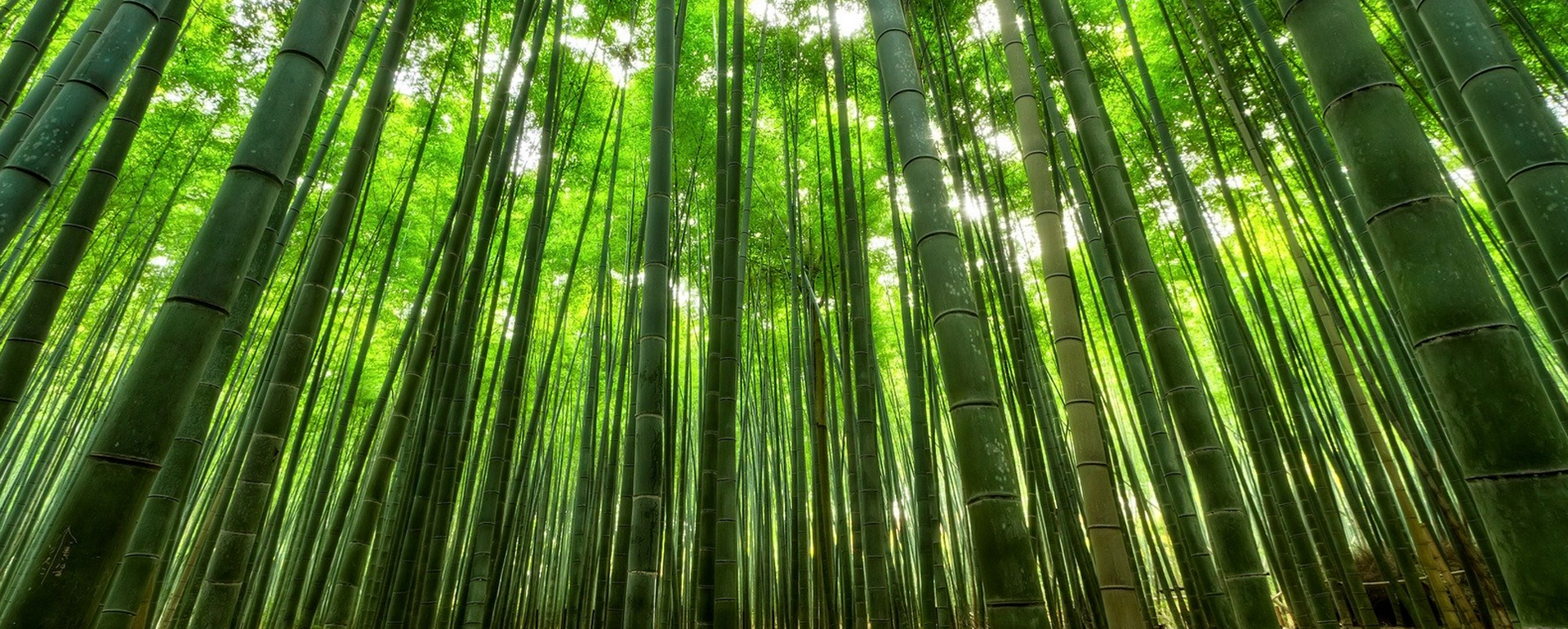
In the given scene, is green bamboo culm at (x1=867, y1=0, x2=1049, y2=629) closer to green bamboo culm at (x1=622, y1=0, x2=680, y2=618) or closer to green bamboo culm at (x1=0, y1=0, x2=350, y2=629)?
green bamboo culm at (x1=622, y1=0, x2=680, y2=618)

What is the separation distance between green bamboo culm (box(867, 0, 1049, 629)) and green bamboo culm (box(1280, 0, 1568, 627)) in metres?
0.50

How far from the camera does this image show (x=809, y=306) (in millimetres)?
5477

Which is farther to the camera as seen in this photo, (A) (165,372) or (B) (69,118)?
Answer: (B) (69,118)

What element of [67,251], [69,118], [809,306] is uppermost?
[809,306]

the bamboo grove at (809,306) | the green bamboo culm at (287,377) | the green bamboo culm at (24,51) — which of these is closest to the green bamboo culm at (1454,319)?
the bamboo grove at (809,306)

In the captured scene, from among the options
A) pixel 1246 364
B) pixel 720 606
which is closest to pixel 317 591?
pixel 720 606

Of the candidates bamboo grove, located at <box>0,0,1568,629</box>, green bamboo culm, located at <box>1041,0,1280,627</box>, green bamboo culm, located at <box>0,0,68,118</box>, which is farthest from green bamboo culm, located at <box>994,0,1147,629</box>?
green bamboo culm, located at <box>0,0,68,118</box>

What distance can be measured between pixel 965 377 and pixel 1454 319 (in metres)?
0.56

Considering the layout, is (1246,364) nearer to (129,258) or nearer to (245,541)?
(245,541)

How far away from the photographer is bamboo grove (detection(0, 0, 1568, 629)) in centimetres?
85

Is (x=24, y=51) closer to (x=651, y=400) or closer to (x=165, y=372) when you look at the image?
(x=165, y=372)

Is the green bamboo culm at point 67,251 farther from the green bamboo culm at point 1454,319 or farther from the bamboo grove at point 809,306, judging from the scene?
the green bamboo culm at point 1454,319

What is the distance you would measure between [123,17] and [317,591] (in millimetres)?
1639

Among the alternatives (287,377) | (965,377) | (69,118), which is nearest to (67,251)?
(69,118)
